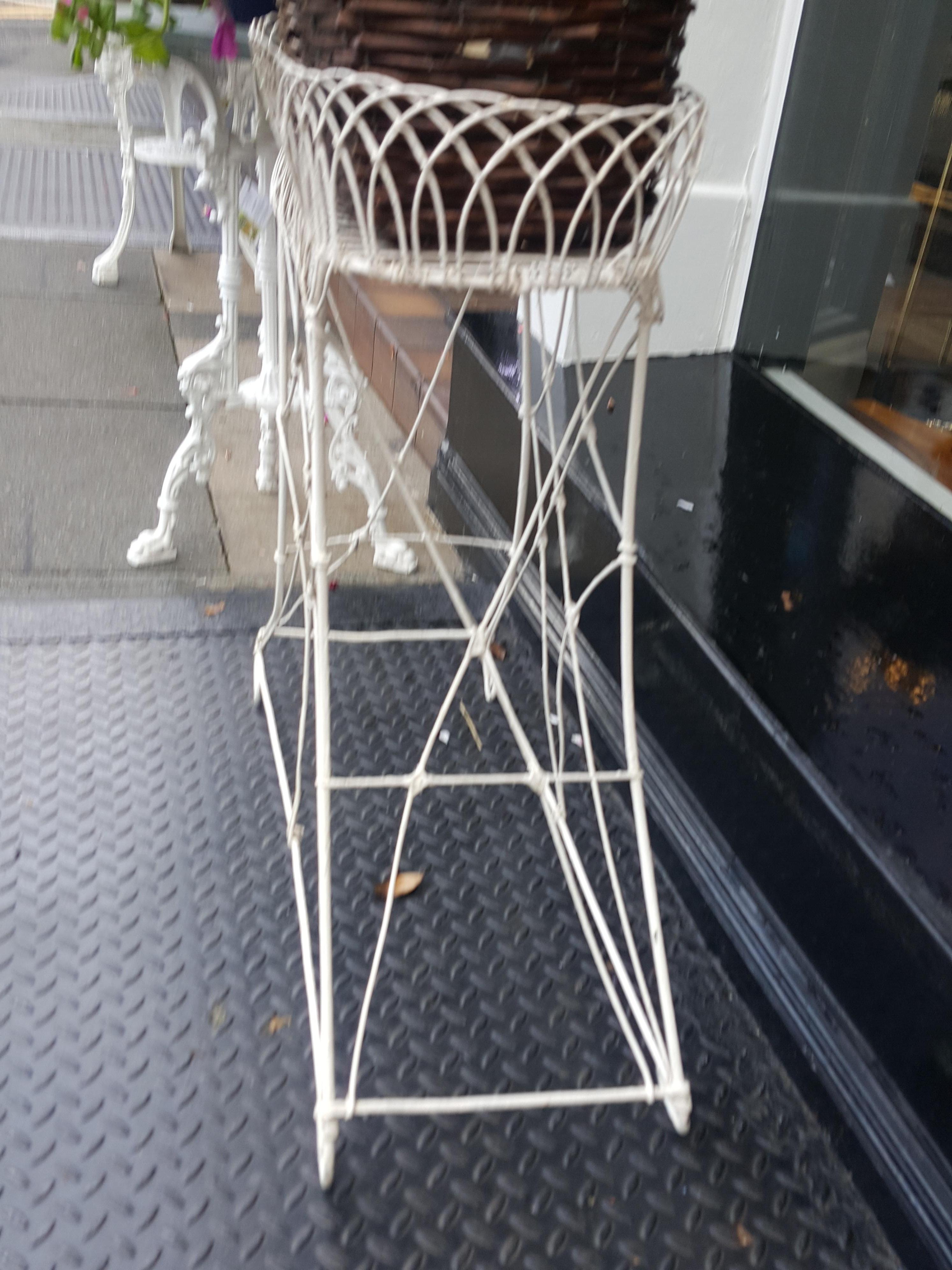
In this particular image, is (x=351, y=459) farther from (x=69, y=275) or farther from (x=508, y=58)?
(x=69, y=275)

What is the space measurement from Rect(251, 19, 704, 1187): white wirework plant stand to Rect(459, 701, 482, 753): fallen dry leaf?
0.06 m

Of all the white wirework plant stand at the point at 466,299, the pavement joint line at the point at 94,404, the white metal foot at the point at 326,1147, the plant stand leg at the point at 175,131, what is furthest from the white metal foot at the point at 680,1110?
the pavement joint line at the point at 94,404

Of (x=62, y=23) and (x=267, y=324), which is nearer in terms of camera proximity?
(x=62, y=23)

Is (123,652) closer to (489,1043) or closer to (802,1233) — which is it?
(489,1043)

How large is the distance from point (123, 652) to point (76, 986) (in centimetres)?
63

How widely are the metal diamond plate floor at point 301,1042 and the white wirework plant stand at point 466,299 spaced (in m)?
0.04

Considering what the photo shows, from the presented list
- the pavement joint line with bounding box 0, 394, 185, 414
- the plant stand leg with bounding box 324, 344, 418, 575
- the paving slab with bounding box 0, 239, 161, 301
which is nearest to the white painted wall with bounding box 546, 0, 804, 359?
the plant stand leg with bounding box 324, 344, 418, 575

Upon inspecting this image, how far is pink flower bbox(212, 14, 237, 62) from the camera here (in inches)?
47.1

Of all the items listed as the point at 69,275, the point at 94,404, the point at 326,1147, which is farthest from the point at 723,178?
the point at 69,275

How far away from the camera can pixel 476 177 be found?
0.74 meters

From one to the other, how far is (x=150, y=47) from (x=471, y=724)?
3.22 feet

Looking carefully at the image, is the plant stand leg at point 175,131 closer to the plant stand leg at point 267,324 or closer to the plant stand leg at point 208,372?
the plant stand leg at point 208,372

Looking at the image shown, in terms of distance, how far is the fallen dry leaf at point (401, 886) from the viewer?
1277 millimetres

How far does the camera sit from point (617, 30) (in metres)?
0.74
